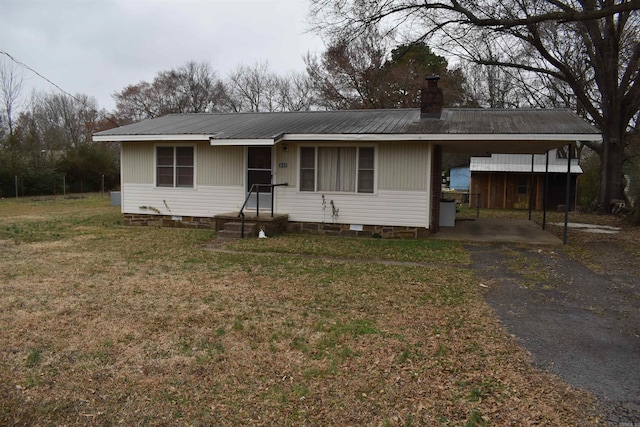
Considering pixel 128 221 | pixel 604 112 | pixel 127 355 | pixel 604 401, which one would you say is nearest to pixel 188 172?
pixel 128 221

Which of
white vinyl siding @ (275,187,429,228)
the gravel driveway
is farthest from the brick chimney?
the gravel driveway

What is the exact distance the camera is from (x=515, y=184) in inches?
902

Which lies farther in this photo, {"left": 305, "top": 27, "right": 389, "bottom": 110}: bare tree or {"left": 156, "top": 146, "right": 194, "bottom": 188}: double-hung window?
{"left": 305, "top": 27, "right": 389, "bottom": 110}: bare tree

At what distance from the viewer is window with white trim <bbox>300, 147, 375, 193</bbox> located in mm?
11234

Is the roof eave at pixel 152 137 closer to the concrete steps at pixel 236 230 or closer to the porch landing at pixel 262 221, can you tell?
the porch landing at pixel 262 221

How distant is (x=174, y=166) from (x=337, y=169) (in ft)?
14.5

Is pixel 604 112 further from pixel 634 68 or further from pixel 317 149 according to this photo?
pixel 317 149

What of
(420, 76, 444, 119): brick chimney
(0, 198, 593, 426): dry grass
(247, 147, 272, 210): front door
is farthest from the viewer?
(420, 76, 444, 119): brick chimney

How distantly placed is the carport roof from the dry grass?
12.6 feet

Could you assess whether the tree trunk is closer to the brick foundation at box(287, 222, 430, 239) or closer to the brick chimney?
the brick chimney

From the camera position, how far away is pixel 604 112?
59.9ft

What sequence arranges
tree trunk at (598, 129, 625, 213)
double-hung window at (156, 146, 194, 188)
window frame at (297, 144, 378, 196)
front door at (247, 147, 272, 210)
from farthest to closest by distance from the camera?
1. tree trunk at (598, 129, 625, 213)
2. double-hung window at (156, 146, 194, 188)
3. front door at (247, 147, 272, 210)
4. window frame at (297, 144, 378, 196)

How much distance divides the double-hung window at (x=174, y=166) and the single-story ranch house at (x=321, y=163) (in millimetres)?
26

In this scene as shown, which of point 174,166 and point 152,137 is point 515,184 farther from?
point 152,137
